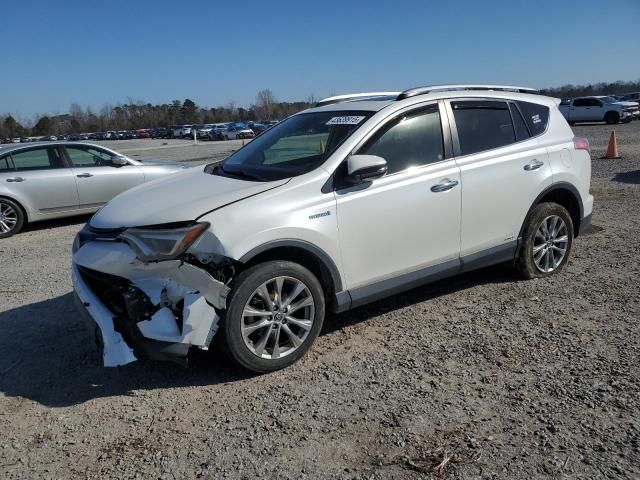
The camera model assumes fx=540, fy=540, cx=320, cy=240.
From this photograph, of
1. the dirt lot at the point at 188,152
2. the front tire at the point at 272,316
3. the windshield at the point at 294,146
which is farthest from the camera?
the dirt lot at the point at 188,152

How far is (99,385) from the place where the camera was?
3713 mm

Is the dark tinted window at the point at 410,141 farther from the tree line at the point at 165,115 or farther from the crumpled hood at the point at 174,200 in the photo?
the tree line at the point at 165,115

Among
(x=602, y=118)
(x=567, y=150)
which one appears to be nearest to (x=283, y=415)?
(x=567, y=150)

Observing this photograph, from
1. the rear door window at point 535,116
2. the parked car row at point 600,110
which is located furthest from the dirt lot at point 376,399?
the parked car row at point 600,110

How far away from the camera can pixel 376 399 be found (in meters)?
3.36

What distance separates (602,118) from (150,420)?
34916 millimetres

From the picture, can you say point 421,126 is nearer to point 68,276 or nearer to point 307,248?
point 307,248

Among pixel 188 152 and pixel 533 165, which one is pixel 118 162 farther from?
pixel 188 152

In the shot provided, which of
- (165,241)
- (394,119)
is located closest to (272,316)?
(165,241)

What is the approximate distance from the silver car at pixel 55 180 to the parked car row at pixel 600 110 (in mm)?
29216

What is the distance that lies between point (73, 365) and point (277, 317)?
161 cm

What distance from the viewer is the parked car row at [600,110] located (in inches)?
1236

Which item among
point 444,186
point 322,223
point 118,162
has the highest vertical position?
point 118,162

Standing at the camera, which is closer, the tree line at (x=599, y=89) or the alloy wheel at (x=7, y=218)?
the alloy wheel at (x=7, y=218)
